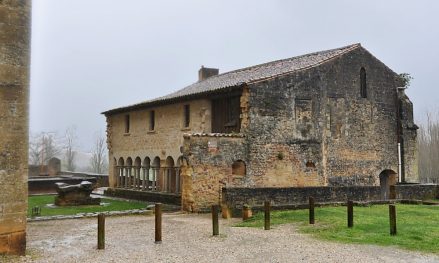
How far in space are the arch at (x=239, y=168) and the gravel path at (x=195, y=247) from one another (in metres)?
4.92

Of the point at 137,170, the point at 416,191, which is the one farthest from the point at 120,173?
the point at 416,191

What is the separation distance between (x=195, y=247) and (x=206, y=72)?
26336 millimetres

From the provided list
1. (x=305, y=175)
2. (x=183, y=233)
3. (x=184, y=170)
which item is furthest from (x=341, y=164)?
(x=183, y=233)

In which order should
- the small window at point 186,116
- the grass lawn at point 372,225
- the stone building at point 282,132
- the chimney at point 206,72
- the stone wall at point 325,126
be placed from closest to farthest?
1. the grass lawn at point 372,225
2. the stone building at point 282,132
3. the stone wall at point 325,126
4. the small window at point 186,116
5. the chimney at point 206,72

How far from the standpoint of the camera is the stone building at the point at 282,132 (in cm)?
2028

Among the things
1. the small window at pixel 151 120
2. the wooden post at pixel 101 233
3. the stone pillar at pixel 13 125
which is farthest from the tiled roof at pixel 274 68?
the stone pillar at pixel 13 125

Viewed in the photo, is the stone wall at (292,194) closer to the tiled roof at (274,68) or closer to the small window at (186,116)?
the tiled roof at (274,68)

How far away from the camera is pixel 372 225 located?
14.3 meters

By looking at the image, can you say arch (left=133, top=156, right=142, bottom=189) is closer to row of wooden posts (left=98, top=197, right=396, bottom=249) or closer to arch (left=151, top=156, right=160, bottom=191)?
arch (left=151, top=156, right=160, bottom=191)

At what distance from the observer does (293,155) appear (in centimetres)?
2244

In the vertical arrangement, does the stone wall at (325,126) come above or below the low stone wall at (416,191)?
above

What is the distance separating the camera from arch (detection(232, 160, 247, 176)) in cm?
2062

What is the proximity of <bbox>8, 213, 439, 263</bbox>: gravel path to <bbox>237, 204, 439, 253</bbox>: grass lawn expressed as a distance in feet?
2.27

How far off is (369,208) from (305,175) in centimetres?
458
